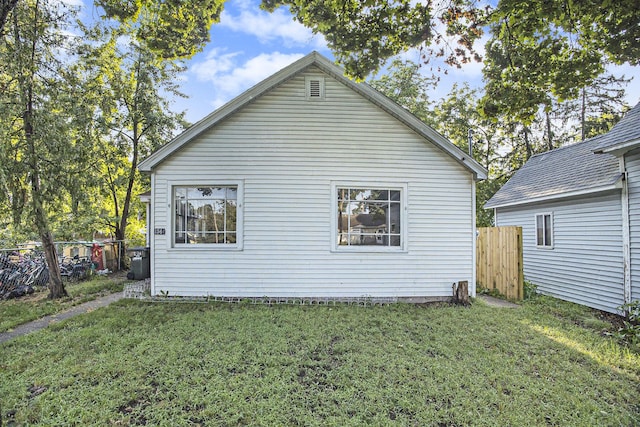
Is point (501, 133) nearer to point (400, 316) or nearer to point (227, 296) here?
point (400, 316)

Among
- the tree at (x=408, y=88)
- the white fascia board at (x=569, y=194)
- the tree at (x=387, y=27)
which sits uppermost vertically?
the tree at (x=408, y=88)

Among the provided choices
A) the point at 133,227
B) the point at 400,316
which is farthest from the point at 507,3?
the point at 133,227

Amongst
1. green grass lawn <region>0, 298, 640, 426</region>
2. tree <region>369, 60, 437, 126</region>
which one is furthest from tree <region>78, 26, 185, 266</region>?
tree <region>369, 60, 437, 126</region>

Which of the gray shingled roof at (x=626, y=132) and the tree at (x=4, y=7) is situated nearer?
the tree at (x=4, y=7)

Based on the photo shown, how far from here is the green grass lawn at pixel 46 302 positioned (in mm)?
6023

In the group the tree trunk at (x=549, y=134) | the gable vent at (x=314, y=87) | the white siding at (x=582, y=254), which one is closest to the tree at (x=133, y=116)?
the gable vent at (x=314, y=87)

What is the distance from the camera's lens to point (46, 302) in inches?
287

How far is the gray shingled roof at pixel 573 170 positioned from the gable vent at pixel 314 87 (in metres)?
6.76

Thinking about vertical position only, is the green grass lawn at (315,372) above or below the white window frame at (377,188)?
below

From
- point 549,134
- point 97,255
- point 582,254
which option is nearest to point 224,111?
point 97,255

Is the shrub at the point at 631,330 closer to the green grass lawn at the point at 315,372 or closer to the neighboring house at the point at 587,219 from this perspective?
the green grass lawn at the point at 315,372

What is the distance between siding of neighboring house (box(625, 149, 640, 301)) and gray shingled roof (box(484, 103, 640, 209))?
299 mm

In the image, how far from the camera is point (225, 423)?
9.19 ft

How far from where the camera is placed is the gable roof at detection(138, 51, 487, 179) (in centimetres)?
700
